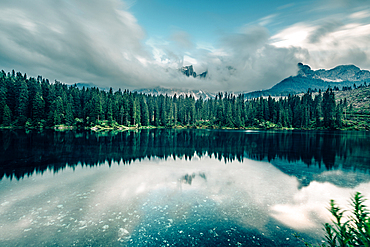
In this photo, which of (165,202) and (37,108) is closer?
(165,202)

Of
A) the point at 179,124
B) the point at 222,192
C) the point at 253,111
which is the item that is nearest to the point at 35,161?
the point at 222,192

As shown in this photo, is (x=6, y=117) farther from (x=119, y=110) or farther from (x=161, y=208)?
(x=161, y=208)

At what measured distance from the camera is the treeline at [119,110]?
92.9m

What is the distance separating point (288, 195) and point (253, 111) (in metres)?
138

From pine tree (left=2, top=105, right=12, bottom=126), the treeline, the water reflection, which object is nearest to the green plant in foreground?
the water reflection

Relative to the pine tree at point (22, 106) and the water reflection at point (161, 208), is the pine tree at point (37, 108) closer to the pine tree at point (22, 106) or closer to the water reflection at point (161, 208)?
the pine tree at point (22, 106)

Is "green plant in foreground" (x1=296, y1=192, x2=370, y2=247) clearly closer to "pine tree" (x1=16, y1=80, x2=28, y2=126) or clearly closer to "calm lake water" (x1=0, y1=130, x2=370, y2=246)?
"calm lake water" (x1=0, y1=130, x2=370, y2=246)

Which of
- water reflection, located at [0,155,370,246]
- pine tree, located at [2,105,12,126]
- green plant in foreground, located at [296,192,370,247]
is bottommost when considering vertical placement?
water reflection, located at [0,155,370,246]

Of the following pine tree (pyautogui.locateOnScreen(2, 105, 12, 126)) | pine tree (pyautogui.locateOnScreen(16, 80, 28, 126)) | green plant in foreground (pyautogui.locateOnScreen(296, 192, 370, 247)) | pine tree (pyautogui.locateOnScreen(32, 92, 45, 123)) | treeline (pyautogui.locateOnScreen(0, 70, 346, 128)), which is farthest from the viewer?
treeline (pyautogui.locateOnScreen(0, 70, 346, 128))

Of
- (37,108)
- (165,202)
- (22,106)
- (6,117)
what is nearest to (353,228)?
(165,202)

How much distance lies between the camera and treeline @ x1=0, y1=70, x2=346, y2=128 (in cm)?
9294

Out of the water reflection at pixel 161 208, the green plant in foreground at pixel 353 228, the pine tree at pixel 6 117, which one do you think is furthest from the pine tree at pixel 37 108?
the green plant in foreground at pixel 353 228

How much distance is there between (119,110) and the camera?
110000 mm

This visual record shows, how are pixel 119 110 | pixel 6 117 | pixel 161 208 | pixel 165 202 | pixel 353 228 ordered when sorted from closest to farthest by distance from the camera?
pixel 353 228 < pixel 161 208 < pixel 165 202 < pixel 6 117 < pixel 119 110
